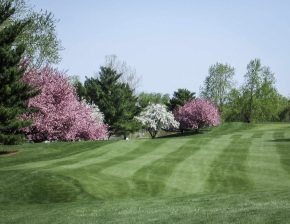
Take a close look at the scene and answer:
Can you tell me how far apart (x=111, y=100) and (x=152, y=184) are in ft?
190

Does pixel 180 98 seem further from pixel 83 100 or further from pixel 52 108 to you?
pixel 52 108

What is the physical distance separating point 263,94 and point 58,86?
5443 centimetres

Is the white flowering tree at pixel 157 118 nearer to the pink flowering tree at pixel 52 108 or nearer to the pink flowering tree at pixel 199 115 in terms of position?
the pink flowering tree at pixel 199 115

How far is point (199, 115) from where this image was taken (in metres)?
84.9

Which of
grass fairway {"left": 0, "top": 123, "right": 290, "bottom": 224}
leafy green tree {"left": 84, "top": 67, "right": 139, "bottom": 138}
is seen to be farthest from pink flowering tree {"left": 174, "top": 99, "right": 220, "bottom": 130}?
grass fairway {"left": 0, "top": 123, "right": 290, "bottom": 224}

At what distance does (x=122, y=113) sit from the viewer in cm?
7788

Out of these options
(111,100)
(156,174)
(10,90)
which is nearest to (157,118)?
(111,100)

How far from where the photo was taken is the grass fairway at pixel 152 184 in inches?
492

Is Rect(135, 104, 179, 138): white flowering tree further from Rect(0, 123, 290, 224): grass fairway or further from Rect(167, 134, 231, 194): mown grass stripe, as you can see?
Rect(167, 134, 231, 194): mown grass stripe

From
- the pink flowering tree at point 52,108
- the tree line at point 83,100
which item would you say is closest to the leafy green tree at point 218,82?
the tree line at point 83,100

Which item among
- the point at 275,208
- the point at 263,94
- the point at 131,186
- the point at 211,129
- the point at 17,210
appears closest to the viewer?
the point at 275,208

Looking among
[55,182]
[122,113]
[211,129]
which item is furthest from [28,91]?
[211,129]

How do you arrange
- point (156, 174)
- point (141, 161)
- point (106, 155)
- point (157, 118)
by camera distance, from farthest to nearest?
1. point (157, 118)
2. point (106, 155)
3. point (141, 161)
4. point (156, 174)

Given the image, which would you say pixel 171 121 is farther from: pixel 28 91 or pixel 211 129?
pixel 28 91
